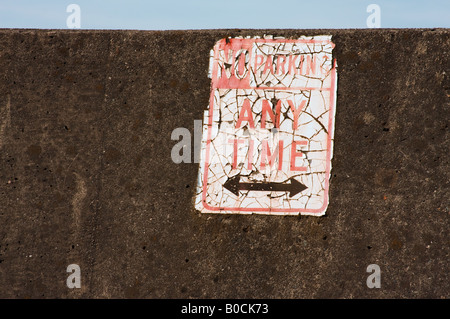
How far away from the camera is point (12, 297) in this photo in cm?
299

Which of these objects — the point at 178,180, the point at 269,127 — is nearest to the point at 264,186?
the point at 269,127

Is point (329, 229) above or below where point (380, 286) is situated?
above

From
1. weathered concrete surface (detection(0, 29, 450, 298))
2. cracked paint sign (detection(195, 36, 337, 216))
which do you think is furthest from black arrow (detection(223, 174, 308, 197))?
weathered concrete surface (detection(0, 29, 450, 298))

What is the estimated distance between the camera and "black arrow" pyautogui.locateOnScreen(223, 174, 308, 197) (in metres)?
2.88

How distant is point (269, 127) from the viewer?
289 cm

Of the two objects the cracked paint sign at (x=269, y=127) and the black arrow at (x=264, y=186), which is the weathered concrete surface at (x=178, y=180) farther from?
the black arrow at (x=264, y=186)

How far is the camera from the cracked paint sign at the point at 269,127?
2.87m

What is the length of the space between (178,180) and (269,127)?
0.69 m

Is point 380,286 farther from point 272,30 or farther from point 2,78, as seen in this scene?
point 2,78

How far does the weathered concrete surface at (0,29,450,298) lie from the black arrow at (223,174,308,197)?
0.59ft

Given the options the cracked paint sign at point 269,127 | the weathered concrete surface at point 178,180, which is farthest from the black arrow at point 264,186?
the weathered concrete surface at point 178,180
